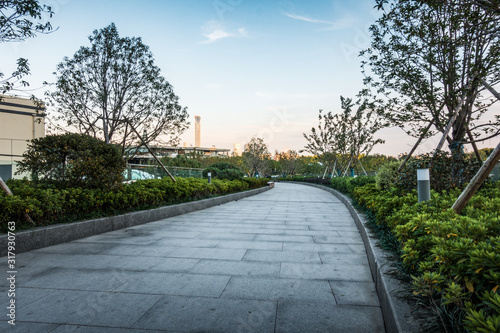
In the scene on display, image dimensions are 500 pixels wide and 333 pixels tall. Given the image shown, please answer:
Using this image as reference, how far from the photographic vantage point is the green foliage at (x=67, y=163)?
5.77 m

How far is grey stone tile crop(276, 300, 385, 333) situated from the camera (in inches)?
86.4

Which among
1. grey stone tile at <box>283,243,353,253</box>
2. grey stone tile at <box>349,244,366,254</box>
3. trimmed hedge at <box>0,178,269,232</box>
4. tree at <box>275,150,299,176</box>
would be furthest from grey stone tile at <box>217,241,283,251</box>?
tree at <box>275,150,299,176</box>

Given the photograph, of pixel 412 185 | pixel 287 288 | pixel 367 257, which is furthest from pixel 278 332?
pixel 412 185

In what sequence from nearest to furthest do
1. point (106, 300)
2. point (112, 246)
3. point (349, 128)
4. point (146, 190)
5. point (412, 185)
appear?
point (106, 300), point (112, 246), point (412, 185), point (146, 190), point (349, 128)

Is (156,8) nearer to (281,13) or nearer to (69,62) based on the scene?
(69,62)

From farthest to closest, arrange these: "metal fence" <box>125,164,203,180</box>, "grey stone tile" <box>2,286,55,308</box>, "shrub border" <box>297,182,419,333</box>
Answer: "metal fence" <box>125,164,203,180</box>
"grey stone tile" <box>2,286,55,308</box>
"shrub border" <box>297,182,419,333</box>

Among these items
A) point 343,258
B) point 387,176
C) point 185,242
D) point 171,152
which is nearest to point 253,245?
point 185,242

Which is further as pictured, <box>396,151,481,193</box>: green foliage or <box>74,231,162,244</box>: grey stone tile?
<box>396,151,481,193</box>: green foliage

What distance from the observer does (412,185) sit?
6.03m

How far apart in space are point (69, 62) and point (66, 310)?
26.2 ft

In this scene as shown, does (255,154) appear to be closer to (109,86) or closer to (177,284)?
(109,86)

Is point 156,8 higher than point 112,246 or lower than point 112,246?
higher

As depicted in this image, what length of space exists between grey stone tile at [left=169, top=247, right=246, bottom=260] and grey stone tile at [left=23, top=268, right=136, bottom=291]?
0.93 meters

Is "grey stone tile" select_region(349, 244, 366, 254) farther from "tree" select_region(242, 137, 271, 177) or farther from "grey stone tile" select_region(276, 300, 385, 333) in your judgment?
"tree" select_region(242, 137, 271, 177)
